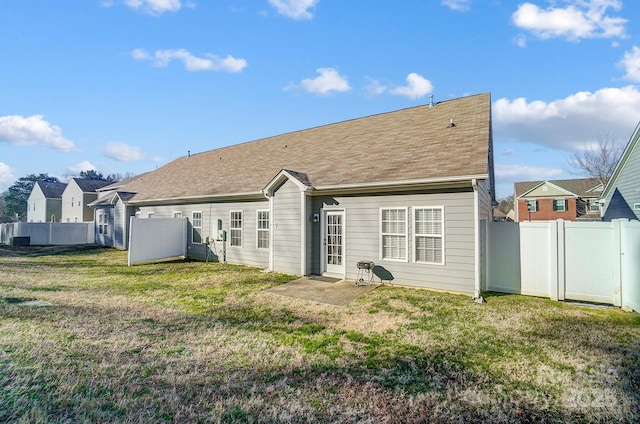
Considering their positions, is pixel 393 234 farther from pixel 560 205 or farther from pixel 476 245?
pixel 560 205

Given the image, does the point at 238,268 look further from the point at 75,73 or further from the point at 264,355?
the point at 75,73

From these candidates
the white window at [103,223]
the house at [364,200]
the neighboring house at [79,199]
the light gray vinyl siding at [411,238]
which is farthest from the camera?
the neighboring house at [79,199]

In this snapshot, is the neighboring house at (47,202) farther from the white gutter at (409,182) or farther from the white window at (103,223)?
the white gutter at (409,182)

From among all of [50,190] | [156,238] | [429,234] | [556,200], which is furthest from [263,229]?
[50,190]

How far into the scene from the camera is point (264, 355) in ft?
13.1

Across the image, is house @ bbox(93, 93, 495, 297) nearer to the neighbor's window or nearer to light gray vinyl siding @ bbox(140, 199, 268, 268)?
light gray vinyl siding @ bbox(140, 199, 268, 268)

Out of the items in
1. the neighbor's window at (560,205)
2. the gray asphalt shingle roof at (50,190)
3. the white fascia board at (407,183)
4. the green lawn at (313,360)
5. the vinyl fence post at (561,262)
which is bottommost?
the green lawn at (313,360)

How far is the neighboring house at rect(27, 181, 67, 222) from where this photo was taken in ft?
128

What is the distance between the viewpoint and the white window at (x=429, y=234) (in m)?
7.43

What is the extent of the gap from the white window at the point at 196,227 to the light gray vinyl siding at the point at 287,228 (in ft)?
16.3

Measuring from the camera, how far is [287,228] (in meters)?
9.62

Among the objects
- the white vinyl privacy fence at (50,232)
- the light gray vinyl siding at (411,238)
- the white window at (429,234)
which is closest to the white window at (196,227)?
the light gray vinyl siding at (411,238)

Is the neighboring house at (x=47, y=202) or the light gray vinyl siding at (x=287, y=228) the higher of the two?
the neighboring house at (x=47, y=202)

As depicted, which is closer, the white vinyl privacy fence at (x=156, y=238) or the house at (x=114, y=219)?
the white vinyl privacy fence at (x=156, y=238)
